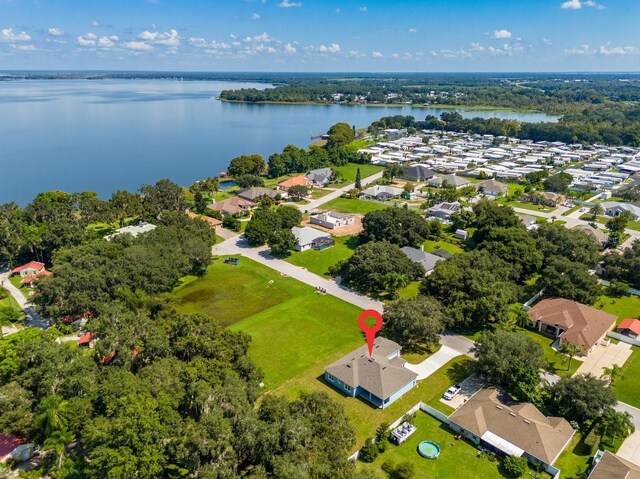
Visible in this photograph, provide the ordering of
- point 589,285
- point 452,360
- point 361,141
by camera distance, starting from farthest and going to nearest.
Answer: point 361,141 → point 589,285 → point 452,360

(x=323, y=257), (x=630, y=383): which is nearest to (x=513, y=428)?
(x=630, y=383)

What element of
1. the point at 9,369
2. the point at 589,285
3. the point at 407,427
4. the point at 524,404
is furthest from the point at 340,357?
the point at 589,285

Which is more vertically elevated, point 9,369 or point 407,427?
point 9,369

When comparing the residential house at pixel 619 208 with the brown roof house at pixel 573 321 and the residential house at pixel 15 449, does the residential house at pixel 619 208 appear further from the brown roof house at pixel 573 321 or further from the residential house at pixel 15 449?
the residential house at pixel 15 449

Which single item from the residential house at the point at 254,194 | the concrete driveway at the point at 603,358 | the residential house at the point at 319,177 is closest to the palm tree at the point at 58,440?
the concrete driveway at the point at 603,358

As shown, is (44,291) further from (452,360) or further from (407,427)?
(452,360)

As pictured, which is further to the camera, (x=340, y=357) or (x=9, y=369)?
(x=340, y=357)

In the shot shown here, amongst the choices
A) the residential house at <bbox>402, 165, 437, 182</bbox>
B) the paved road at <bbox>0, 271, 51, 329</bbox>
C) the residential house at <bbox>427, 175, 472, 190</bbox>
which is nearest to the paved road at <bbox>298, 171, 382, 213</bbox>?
the residential house at <bbox>402, 165, 437, 182</bbox>

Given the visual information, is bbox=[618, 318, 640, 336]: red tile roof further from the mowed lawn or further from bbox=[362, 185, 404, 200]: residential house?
bbox=[362, 185, 404, 200]: residential house
